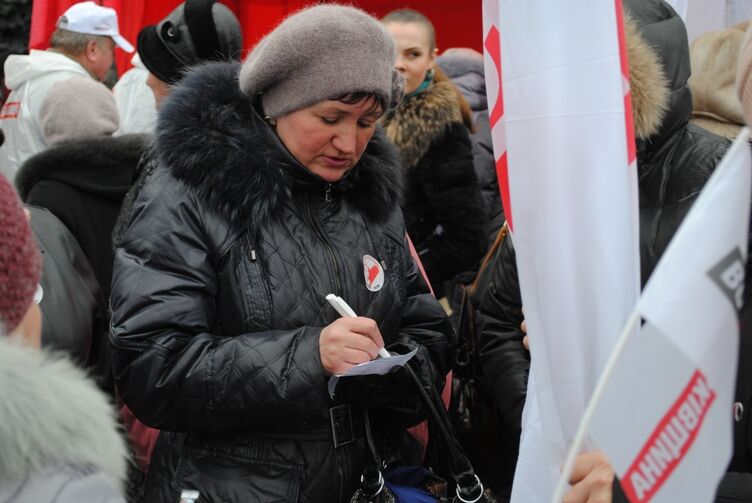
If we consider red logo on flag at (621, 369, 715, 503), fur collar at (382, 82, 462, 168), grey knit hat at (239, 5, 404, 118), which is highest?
grey knit hat at (239, 5, 404, 118)

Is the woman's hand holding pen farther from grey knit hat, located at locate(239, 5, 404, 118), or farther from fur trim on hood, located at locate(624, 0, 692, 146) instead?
Result: fur trim on hood, located at locate(624, 0, 692, 146)

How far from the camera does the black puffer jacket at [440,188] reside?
14.4 ft

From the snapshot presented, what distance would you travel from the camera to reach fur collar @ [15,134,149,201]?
12.5ft

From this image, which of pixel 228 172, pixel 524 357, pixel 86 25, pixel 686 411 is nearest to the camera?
pixel 686 411

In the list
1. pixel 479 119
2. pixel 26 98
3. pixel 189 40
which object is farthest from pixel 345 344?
pixel 26 98

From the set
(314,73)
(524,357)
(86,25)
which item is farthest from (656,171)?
(86,25)

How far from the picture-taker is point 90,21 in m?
5.89

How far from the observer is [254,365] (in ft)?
7.74

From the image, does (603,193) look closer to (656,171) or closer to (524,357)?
(656,171)

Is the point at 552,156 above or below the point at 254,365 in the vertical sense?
above

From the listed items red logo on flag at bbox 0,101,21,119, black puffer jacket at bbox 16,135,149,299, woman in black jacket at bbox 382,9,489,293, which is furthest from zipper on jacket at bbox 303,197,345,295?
red logo on flag at bbox 0,101,21,119

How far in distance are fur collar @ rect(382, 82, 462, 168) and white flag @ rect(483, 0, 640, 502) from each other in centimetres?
239

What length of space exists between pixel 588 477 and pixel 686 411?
58 centimetres

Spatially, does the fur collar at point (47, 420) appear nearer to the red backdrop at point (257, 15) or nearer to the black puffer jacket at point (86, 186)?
the black puffer jacket at point (86, 186)
